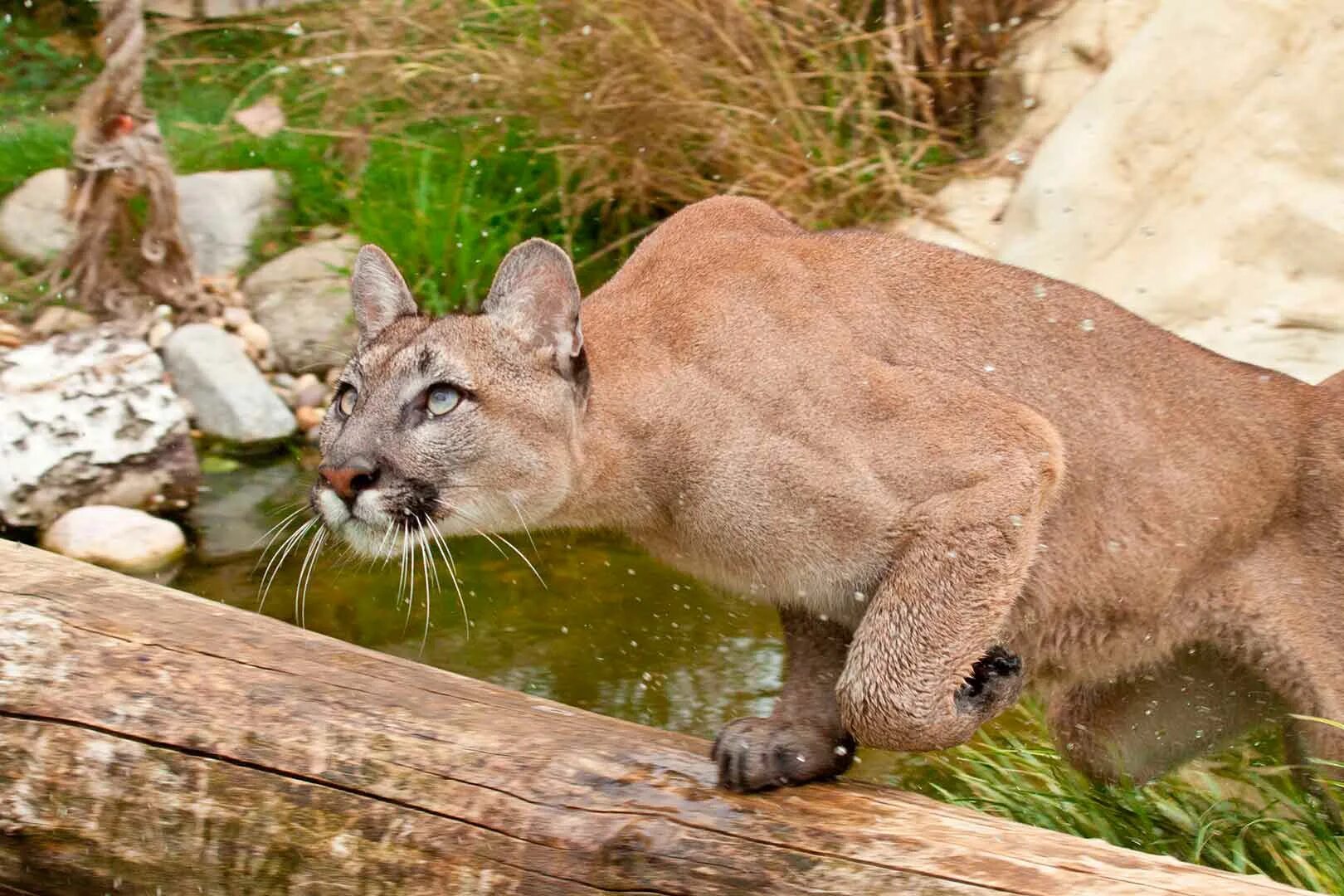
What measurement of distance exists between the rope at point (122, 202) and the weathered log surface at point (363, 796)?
5.22m

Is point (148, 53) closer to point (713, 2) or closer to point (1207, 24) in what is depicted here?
point (713, 2)

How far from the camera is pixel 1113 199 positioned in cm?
777

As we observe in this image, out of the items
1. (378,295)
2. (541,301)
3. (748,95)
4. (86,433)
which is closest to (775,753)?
(541,301)

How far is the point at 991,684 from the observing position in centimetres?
446

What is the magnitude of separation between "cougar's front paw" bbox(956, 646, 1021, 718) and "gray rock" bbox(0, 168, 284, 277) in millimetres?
6868

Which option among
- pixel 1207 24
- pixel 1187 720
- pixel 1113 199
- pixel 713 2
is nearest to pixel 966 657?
pixel 1187 720

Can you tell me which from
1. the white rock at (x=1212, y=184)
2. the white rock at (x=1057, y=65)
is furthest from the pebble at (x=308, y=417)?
the white rock at (x=1057, y=65)

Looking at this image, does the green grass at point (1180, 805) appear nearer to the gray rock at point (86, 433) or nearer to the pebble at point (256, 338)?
the gray rock at point (86, 433)

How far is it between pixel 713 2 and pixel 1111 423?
521 cm

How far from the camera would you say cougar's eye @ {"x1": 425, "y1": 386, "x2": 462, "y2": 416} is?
183 inches

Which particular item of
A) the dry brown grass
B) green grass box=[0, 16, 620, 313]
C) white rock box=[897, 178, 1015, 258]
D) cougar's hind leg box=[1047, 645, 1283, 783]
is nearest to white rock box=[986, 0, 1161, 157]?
the dry brown grass

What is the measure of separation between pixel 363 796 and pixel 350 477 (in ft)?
3.08

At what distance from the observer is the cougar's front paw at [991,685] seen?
443 centimetres

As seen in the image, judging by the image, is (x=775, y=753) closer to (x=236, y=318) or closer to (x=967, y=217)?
(x=967, y=217)
